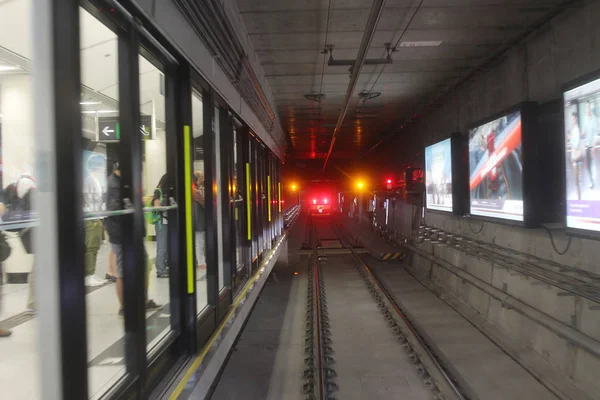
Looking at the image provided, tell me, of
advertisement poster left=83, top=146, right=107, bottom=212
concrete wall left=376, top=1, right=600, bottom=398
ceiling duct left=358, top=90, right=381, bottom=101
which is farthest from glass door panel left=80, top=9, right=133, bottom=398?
ceiling duct left=358, top=90, right=381, bottom=101

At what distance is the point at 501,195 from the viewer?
5.55m

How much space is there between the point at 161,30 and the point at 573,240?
444cm

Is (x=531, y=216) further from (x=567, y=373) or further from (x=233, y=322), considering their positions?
(x=233, y=322)

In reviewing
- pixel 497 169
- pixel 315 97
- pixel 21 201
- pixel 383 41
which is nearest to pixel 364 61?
pixel 383 41

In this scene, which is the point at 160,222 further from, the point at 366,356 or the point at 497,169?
the point at 497,169

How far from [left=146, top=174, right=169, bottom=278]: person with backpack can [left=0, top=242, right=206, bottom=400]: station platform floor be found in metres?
0.10

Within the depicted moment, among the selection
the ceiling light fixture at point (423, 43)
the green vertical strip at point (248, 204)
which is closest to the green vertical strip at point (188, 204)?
the green vertical strip at point (248, 204)

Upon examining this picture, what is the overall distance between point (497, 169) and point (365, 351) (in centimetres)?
307

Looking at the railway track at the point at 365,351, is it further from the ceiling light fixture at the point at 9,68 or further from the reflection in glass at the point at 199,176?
the ceiling light fixture at the point at 9,68

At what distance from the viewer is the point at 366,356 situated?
511 cm

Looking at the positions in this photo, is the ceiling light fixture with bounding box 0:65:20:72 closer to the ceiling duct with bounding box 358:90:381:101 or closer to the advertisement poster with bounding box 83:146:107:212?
the advertisement poster with bounding box 83:146:107:212

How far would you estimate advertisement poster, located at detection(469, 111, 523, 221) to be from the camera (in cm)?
508

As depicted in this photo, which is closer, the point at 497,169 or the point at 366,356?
the point at 366,356

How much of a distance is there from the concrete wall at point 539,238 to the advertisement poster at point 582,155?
44cm
